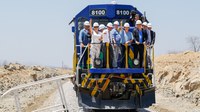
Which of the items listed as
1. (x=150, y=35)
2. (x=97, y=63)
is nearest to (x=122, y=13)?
(x=150, y=35)

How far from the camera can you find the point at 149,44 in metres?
13.7

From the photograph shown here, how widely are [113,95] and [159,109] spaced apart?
12.0ft

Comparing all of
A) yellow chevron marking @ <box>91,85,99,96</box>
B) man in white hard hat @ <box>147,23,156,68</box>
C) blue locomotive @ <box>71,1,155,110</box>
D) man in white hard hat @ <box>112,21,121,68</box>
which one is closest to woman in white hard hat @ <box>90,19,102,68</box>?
blue locomotive @ <box>71,1,155,110</box>

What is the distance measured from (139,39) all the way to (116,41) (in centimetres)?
77

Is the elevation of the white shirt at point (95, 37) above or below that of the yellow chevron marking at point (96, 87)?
above

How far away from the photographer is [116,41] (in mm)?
13172

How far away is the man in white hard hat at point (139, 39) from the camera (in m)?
12.9

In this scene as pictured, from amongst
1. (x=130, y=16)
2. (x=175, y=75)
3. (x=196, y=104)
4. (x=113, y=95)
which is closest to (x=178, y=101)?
(x=196, y=104)

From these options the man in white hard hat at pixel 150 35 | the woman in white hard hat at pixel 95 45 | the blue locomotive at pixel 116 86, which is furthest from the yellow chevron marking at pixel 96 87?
the man in white hard hat at pixel 150 35

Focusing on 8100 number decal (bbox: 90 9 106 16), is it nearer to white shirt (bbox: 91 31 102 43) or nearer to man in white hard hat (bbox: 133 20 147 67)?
man in white hard hat (bbox: 133 20 147 67)

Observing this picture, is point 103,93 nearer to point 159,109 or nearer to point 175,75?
point 159,109

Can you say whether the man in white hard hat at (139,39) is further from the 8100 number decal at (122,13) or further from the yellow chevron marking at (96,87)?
the 8100 number decal at (122,13)

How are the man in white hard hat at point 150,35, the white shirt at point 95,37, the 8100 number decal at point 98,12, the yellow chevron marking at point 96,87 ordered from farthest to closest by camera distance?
the 8100 number decal at point 98,12, the man in white hard hat at point 150,35, the white shirt at point 95,37, the yellow chevron marking at point 96,87

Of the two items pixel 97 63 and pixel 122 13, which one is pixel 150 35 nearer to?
pixel 122 13
